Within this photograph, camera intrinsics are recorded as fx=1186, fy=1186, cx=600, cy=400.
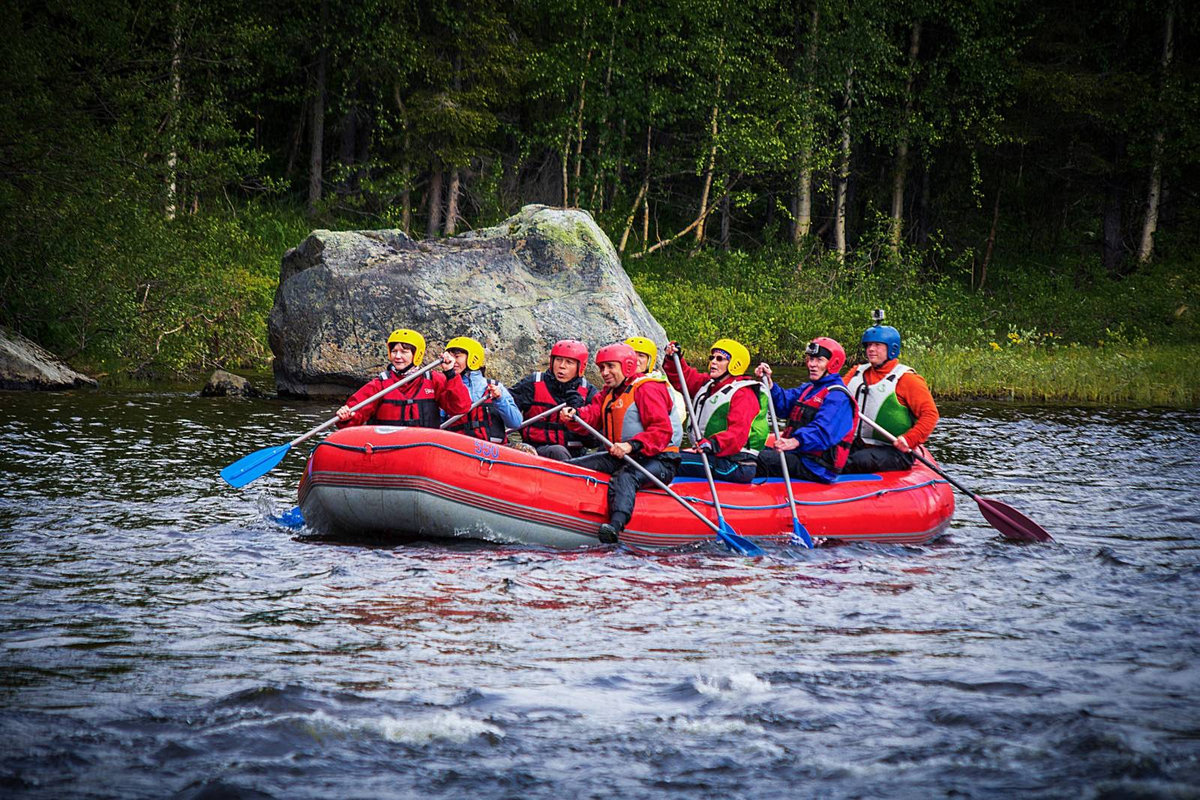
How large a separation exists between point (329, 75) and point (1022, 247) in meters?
15.8

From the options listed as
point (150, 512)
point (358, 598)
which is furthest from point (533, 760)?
point (150, 512)

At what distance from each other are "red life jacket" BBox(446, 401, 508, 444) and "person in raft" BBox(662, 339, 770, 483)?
1.48m

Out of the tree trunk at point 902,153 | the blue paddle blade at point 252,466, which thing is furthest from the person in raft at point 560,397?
the tree trunk at point 902,153

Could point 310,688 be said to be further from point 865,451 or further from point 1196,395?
point 1196,395

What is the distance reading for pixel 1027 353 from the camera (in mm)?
18250

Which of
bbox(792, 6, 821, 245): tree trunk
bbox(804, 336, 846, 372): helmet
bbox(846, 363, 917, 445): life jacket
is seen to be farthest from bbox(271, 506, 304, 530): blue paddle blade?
bbox(792, 6, 821, 245): tree trunk

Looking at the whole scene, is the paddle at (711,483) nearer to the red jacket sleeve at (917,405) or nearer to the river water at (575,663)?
the river water at (575,663)

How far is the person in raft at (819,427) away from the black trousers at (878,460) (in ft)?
0.43

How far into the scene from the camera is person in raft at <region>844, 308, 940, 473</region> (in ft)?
28.0

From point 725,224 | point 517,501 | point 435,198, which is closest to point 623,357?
point 517,501

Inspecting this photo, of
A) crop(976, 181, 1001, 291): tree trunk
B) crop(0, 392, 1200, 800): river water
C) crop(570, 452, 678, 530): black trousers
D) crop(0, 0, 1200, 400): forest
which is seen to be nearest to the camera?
crop(0, 392, 1200, 800): river water

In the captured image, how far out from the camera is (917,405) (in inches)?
338

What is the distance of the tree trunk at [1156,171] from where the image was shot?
2292cm

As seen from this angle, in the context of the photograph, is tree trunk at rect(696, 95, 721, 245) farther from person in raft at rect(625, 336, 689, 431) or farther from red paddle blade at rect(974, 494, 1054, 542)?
red paddle blade at rect(974, 494, 1054, 542)
